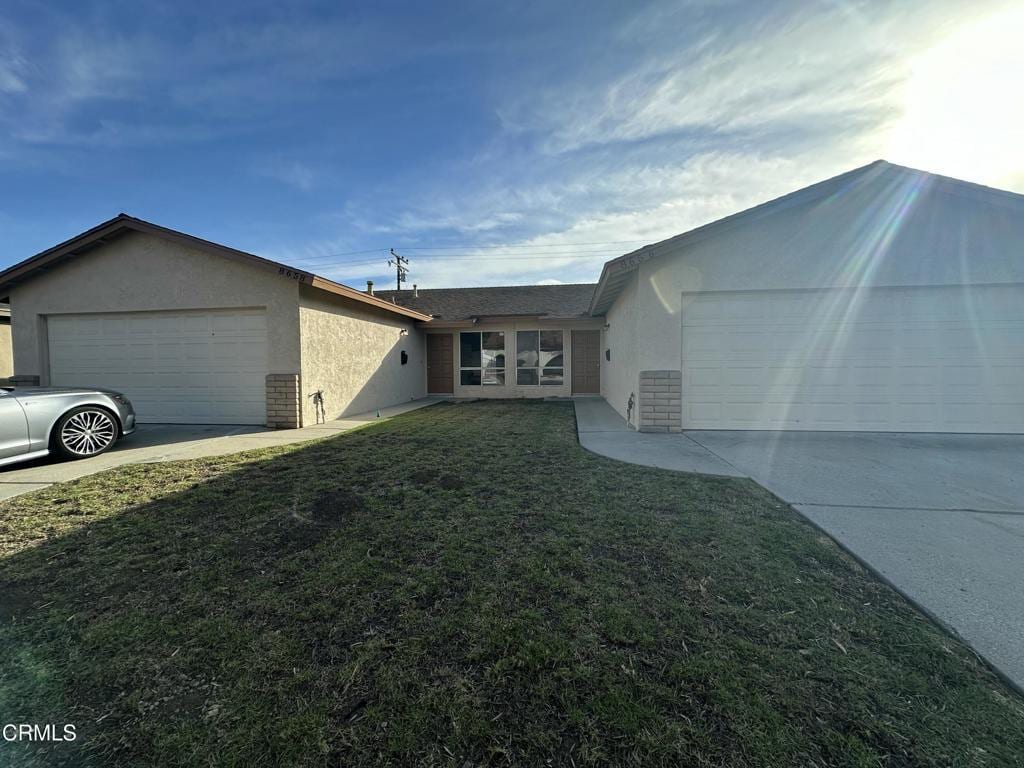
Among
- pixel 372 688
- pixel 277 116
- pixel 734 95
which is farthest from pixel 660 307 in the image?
pixel 277 116

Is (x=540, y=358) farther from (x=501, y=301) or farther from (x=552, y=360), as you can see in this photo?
(x=501, y=301)

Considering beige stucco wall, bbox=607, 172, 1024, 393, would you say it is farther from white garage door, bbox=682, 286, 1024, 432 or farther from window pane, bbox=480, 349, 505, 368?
window pane, bbox=480, 349, 505, 368

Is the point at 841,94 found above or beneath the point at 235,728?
above

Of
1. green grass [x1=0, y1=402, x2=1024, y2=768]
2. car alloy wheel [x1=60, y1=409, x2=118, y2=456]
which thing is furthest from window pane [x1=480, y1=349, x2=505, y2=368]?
green grass [x1=0, y1=402, x2=1024, y2=768]

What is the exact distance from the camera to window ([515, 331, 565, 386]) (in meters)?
14.0

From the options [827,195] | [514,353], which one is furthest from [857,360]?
[514,353]

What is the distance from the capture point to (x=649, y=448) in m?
6.06

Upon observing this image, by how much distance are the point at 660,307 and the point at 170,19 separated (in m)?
8.77

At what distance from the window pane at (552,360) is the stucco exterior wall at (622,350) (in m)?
1.66

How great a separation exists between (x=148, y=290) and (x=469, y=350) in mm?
8648

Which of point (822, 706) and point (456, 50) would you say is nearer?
point (822, 706)

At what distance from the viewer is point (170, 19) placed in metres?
6.01

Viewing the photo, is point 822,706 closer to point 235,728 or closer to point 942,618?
point 942,618

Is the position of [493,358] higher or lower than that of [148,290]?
lower
